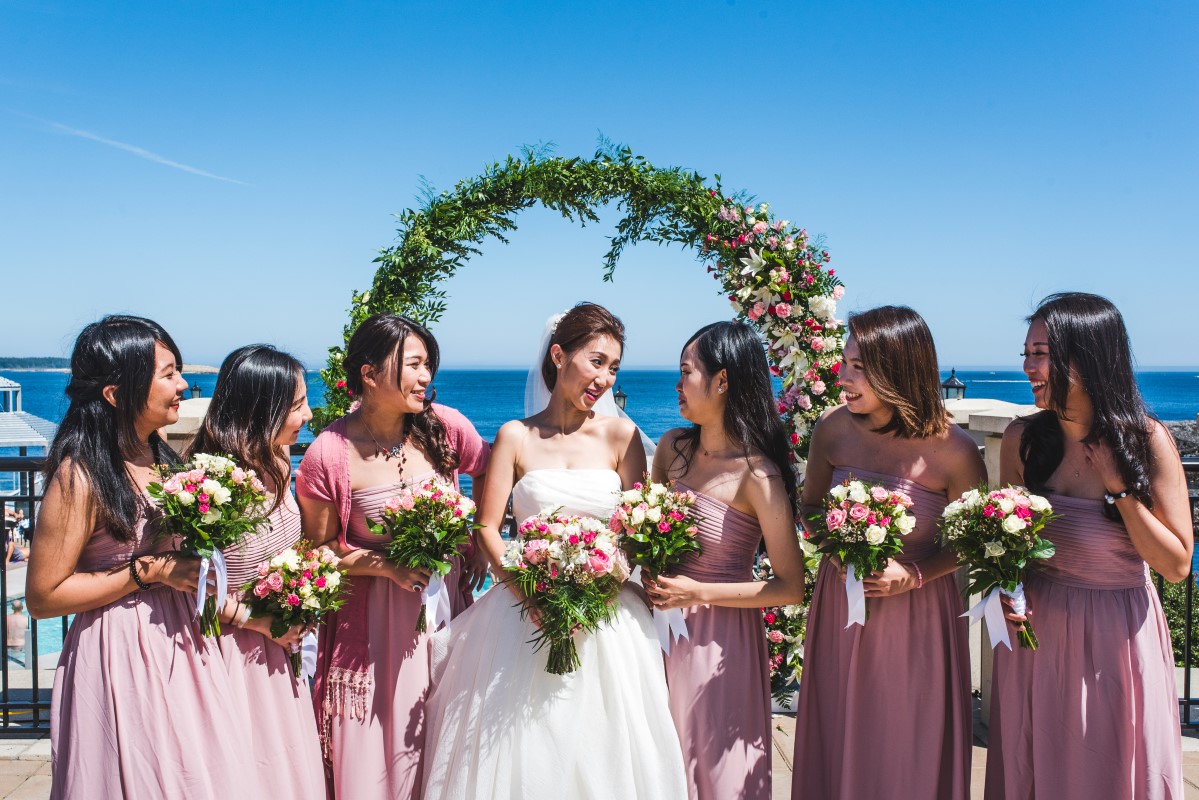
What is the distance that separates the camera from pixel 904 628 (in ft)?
11.3

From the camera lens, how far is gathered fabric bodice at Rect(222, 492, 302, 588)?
3.22 metres

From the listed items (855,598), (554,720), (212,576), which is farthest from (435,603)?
(855,598)

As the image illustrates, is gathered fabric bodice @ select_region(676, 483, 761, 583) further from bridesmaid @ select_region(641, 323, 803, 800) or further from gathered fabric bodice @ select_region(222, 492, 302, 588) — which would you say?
gathered fabric bodice @ select_region(222, 492, 302, 588)

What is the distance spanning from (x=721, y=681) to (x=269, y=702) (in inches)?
72.3

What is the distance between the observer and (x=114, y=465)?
295cm

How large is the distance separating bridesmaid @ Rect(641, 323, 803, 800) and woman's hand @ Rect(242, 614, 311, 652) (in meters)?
1.41

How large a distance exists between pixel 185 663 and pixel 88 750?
0.40m

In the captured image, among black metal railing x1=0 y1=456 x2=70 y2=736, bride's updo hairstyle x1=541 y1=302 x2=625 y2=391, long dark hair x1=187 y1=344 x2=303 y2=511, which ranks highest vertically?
bride's updo hairstyle x1=541 y1=302 x2=625 y2=391

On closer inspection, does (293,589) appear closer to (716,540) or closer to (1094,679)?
(716,540)

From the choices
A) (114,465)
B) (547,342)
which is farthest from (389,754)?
(547,342)

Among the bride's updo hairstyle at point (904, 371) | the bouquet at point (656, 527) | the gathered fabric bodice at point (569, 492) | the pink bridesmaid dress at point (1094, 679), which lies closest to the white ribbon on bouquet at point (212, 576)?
the gathered fabric bodice at point (569, 492)

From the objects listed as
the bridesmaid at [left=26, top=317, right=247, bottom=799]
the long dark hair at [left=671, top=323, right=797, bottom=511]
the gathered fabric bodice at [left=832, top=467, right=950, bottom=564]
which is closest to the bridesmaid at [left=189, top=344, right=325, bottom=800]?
the bridesmaid at [left=26, top=317, right=247, bottom=799]

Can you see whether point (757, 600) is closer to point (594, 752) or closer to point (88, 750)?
point (594, 752)

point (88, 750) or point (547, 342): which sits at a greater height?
point (547, 342)
